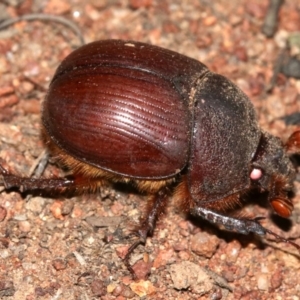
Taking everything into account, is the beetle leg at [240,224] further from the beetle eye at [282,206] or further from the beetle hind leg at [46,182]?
the beetle hind leg at [46,182]

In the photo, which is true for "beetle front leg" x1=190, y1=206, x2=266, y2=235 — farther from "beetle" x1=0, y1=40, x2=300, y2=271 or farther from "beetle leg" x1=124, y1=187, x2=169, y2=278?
"beetle leg" x1=124, y1=187, x2=169, y2=278

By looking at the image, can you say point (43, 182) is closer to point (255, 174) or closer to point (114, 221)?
point (114, 221)

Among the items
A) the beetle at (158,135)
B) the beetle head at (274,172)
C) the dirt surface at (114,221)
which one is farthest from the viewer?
the beetle head at (274,172)

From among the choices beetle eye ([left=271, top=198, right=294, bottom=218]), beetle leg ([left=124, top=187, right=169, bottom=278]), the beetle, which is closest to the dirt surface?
beetle leg ([left=124, top=187, right=169, bottom=278])

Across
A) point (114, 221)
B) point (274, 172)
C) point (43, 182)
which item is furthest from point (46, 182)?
point (274, 172)

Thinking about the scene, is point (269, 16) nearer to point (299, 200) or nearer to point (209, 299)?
point (299, 200)

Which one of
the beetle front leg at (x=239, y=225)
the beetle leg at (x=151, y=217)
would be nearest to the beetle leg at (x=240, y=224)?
the beetle front leg at (x=239, y=225)
